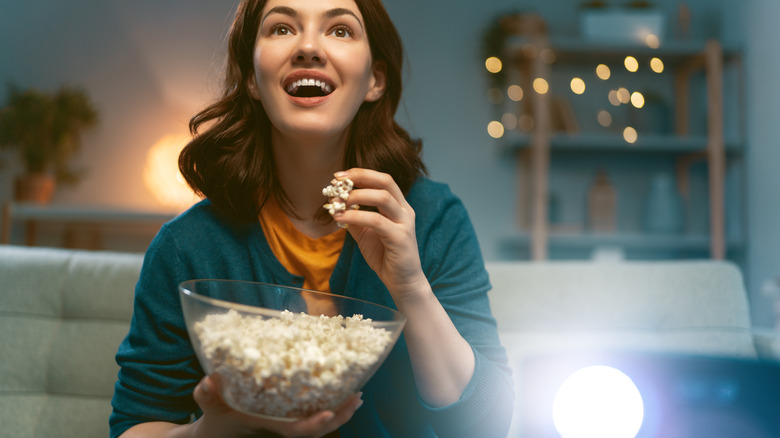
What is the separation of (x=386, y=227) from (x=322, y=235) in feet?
1.05

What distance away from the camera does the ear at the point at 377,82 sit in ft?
3.14

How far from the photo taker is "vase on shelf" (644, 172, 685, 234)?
10.2 ft

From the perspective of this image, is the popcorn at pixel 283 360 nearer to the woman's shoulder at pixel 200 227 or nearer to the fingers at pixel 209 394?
the fingers at pixel 209 394

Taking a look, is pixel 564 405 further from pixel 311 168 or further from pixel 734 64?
pixel 734 64

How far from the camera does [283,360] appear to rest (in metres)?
0.47

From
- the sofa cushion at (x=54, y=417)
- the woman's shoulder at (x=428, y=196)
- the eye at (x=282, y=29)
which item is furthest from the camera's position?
the sofa cushion at (x=54, y=417)

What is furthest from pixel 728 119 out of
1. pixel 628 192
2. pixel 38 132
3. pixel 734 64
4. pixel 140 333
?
pixel 38 132

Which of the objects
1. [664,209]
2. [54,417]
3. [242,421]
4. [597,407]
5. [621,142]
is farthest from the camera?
[664,209]

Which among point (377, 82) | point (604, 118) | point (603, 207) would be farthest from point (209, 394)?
point (604, 118)

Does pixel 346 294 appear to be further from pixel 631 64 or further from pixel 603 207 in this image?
pixel 631 64

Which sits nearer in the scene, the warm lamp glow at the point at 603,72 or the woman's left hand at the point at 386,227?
the woman's left hand at the point at 386,227

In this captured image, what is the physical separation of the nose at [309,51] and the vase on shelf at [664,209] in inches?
110

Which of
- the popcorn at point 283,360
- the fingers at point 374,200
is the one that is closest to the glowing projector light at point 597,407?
the popcorn at point 283,360

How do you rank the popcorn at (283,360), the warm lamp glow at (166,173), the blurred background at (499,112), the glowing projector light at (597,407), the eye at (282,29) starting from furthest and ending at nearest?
the warm lamp glow at (166,173) < the blurred background at (499,112) < the eye at (282,29) < the popcorn at (283,360) < the glowing projector light at (597,407)
